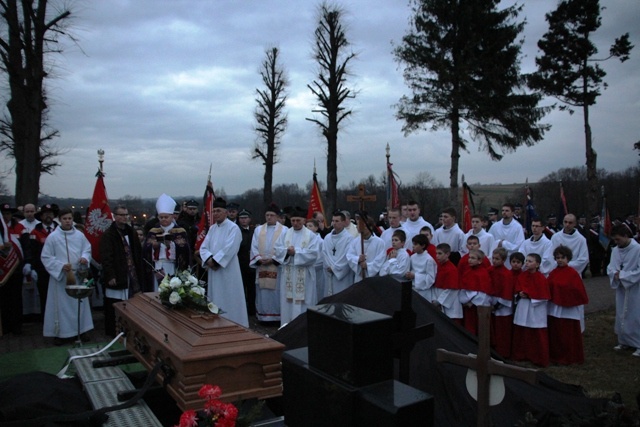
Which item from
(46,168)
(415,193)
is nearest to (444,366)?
(46,168)

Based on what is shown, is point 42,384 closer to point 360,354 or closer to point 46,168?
point 360,354

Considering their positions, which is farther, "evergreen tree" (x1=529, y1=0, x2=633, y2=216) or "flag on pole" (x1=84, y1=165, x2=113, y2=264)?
"evergreen tree" (x1=529, y1=0, x2=633, y2=216)

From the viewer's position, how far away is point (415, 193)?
42.3 meters

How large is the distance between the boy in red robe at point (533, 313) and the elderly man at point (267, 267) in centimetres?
A: 466

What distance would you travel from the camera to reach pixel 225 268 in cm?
888

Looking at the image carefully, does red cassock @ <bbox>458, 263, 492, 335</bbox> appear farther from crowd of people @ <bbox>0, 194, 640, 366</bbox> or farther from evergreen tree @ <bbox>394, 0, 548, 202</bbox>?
evergreen tree @ <bbox>394, 0, 548, 202</bbox>

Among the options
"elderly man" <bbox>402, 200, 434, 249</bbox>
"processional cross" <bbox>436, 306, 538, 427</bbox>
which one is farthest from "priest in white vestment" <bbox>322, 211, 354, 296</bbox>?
"processional cross" <bbox>436, 306, 538, 427</bbox>

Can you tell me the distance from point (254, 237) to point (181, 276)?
5.46 metres

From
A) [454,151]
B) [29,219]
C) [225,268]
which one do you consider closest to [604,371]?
[225,268]

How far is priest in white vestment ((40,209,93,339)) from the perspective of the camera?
27.3ft

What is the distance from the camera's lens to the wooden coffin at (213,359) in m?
3.33

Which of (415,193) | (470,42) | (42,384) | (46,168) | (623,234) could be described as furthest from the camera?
(415,193)

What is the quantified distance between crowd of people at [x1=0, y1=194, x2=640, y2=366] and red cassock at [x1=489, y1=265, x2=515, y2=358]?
0.02 m

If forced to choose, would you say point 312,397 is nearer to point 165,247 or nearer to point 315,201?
point 165,247
